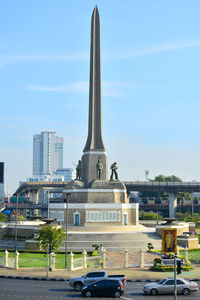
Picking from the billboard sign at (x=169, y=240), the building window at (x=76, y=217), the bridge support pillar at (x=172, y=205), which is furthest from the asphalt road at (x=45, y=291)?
the bridge support pillar at (x=172, y=205)

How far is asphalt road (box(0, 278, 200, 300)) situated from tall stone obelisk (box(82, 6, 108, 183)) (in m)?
33.7

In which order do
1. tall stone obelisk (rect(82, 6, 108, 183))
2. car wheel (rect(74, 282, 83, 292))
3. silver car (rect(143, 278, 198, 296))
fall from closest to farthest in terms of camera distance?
silver car (rect(143, 278, 198, 296)) → car wheel (rect(74, 282, 83, 292)) → tall stone obelisk (rect(82, 6, 108, 183))

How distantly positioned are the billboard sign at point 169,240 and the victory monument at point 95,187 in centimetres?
2522

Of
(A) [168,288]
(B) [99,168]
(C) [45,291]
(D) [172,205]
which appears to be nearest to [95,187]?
(B) [99,168]

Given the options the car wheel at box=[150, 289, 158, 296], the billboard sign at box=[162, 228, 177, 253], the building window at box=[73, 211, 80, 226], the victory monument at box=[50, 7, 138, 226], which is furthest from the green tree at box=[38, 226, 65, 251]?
the building window at box=[73, 211, 80, 226]

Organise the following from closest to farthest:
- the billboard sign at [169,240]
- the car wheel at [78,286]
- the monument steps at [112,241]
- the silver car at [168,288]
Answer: the silver car at [168,288] → the car wheel at [78,286] → the billboard sign at [169,240] → the monument steps at [112,241]

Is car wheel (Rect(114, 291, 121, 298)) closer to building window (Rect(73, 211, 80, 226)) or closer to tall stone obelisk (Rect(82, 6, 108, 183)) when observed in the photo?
building window (Rect(73, 211, 80, 226))

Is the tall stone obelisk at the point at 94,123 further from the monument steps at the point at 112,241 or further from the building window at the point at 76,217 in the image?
the monument steps at the point at 112,241

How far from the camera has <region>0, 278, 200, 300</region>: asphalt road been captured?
28.7 metres

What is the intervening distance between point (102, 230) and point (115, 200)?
615 centimetres

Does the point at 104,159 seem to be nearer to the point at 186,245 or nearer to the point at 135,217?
the point at 135,217

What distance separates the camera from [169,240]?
116 feet

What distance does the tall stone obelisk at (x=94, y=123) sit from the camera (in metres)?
67.6

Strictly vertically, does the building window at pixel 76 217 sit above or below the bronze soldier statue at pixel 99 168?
below
